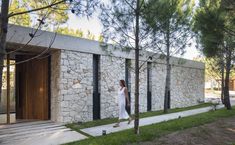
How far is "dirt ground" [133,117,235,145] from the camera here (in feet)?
25.4

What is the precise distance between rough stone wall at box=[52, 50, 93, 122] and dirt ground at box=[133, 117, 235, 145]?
137 inches

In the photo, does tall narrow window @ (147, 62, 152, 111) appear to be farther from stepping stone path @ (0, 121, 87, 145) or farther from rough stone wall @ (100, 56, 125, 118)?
stepping stone path @ (0, 121, 87, 145)

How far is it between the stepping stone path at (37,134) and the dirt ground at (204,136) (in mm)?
2167

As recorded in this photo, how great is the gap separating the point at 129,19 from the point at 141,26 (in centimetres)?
39

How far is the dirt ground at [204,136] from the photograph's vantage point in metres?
7.74

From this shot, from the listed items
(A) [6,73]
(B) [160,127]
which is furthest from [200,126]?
(A) [6,73]

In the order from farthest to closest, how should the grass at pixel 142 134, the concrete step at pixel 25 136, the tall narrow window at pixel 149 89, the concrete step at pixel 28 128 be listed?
1. the tall narrow window at pixel 149 89
2. the concrete step at pixel 28 128
3. the concrete step at pixel 25 136
4. the grass at pixel 142 134

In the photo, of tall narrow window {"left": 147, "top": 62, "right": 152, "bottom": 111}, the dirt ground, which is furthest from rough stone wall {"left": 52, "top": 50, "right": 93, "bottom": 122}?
tall narrow window {"left": 147, "top": 62, "right": 152, "bottom": 111}

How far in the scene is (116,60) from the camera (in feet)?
40.3

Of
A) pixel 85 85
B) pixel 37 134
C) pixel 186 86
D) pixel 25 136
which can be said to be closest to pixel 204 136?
pixel 85 85

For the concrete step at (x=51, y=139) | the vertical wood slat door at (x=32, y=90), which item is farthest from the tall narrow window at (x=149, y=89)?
the concrete step at (x=51, y=139)

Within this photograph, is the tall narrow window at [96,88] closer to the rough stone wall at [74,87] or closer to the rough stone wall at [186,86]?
the rough stone wall at [74,87]

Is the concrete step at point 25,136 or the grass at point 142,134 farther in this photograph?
the concrete step at point 25,136

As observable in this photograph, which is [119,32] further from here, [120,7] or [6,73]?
[6,73]
